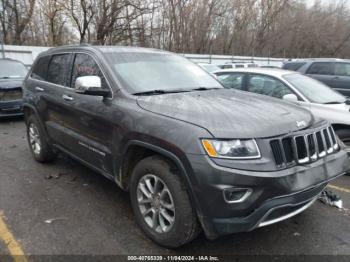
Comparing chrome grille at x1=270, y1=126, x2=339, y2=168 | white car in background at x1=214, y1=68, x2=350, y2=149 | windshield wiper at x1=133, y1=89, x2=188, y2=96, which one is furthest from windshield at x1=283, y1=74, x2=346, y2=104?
windshield wiper at x1=133, y1=89, x2=188, y2=96

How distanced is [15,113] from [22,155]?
3299 millimetres

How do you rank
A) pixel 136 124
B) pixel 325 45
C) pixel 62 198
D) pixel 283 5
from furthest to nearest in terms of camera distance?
1. pixel 325 45
2. pixel 283 5
3. pixel 62 198
4. pixel 136 124

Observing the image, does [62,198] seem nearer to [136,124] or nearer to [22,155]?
[136,124]

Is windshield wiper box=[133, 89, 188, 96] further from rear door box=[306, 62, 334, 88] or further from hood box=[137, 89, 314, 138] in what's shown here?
rear door box=[306, 62, 334, 88]

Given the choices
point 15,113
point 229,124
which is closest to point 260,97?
point 229,124

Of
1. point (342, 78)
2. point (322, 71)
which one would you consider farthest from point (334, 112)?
point (322, 71)

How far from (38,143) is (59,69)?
1340 millimetres

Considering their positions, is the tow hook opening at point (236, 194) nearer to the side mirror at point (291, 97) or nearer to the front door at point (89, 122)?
the front door at point (89, 122)

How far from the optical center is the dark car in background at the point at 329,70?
383 inches

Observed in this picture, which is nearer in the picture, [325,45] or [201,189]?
[201,189]

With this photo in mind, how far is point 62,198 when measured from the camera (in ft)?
12.8

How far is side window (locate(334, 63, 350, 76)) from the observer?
9.85 m

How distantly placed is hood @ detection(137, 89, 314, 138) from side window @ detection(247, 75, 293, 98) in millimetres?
2209

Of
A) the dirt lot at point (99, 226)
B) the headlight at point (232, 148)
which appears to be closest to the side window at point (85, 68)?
the dirt lot at point (99, 226)
